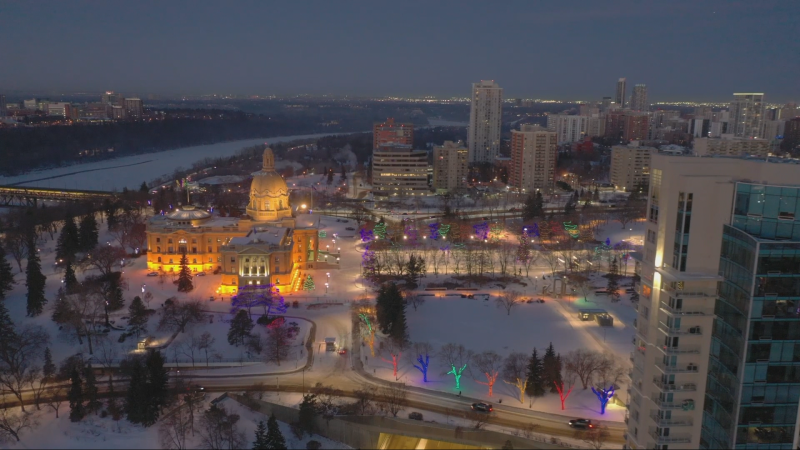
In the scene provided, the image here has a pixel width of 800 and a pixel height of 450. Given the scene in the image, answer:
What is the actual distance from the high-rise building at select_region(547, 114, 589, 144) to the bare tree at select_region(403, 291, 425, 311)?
79085 millimetres

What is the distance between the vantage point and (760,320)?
32.7 ft

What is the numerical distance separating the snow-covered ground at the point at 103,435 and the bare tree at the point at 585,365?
741 centimetres

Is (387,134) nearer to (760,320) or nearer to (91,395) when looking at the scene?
(91,395)

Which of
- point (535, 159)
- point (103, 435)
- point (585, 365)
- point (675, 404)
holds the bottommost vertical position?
point (103, 435)

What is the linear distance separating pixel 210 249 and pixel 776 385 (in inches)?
1037

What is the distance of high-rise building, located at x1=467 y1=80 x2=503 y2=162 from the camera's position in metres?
69.7

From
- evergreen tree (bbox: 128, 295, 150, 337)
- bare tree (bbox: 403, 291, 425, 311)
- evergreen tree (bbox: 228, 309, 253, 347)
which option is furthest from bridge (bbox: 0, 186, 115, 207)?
bare tree (bbox: 403, 291, 425, 311)

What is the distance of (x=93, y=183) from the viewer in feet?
210

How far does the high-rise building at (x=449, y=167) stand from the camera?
5647 cm

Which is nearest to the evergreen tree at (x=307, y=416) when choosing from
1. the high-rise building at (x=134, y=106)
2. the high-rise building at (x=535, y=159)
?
the high-rise building at (x=535, y=159)

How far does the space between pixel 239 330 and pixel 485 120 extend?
54.4 metres

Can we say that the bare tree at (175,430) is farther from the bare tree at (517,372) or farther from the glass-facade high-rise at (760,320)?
the glass-facade high-rise at (760,320)

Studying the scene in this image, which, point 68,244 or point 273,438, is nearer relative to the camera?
point 273,438

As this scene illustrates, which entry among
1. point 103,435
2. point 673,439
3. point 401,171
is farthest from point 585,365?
point 401,171
